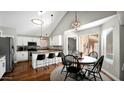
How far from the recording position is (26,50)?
165 centimetres

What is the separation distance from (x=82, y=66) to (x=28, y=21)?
3.90 feet

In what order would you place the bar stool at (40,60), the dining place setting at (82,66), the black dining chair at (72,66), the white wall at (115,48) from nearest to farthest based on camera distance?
1. the white wall at (115,48)
2. the dining place setting at (82,66)
3. the black dining chair at (72,66)
4. the bar stool at (40,60)

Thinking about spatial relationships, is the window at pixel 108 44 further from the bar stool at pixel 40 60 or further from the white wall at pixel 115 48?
the bar stool at pixel 40 60

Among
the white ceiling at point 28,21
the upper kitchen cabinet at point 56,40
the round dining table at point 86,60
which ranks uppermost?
the white ceiling at point 28,21

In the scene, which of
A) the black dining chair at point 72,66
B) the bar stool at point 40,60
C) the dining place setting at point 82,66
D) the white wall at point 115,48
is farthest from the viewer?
the bar stool at point 40,60

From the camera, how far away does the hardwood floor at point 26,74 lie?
1.43m

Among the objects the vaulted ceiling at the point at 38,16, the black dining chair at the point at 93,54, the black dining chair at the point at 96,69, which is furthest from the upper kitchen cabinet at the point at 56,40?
the black dining chair at the point at 96,69

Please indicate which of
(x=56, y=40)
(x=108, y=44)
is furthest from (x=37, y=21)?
(x=108, y=44)

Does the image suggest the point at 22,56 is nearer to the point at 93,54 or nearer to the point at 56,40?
the point at 56,40

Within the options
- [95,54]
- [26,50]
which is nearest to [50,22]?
[26,50]

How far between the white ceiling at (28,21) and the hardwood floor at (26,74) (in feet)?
1.87

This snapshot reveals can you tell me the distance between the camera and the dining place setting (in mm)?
1482
